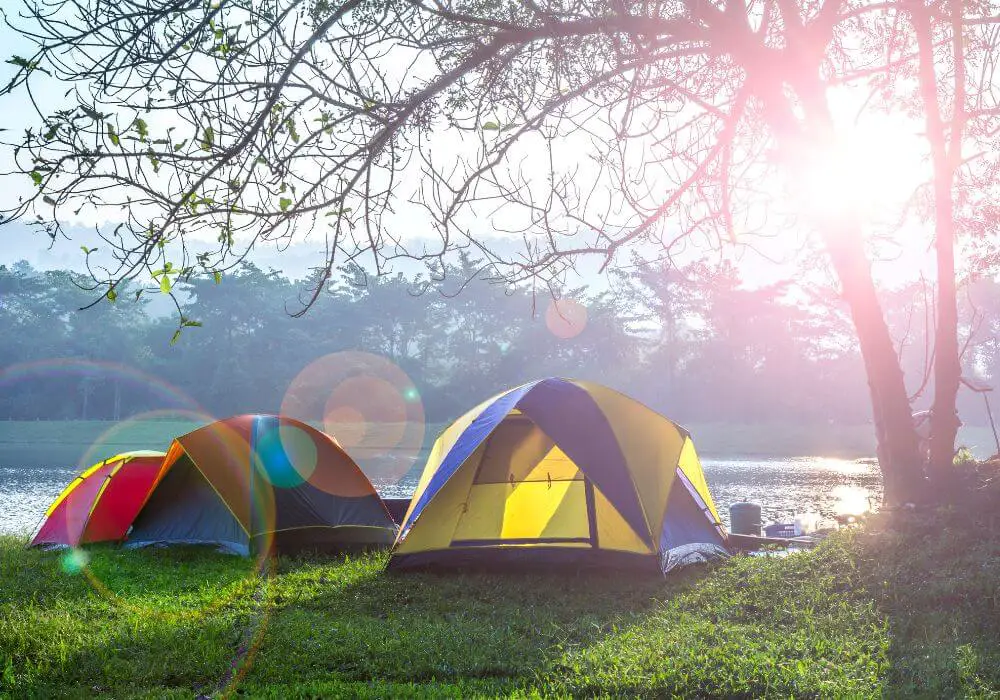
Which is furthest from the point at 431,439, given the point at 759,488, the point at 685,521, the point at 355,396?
the point at 685,521

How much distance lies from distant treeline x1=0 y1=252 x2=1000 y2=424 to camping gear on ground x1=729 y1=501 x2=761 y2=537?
35.0 m

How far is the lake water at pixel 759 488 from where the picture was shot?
1486cm

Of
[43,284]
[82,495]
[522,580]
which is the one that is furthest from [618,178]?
[43,284]

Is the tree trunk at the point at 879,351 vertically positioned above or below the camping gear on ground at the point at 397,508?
above

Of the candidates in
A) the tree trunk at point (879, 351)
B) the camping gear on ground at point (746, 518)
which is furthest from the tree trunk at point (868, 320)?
the camping gear on ground at point (746, 518)

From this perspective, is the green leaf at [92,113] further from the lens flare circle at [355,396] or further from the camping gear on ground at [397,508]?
the lens flare circle at [355,396]

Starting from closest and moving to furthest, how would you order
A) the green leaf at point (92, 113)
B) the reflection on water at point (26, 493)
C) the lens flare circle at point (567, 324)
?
the green leaf at point (92, 113)
the reflection on water at point (26, 493)
the lens flare circle at point (567, 324)

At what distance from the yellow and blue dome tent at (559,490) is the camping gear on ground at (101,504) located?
3.44 metres

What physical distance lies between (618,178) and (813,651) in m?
3.37

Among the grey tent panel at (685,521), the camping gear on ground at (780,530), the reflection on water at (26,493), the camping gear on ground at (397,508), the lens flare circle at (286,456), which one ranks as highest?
the lens flare circle at (286,456)

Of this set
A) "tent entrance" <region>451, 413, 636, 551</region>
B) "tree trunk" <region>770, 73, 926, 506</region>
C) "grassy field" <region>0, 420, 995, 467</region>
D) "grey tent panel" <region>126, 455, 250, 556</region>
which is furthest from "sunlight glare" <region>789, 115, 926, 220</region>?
"grassy field" <region>0, 420, 995, 467</region>

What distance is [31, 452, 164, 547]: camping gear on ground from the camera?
8977 millimetres

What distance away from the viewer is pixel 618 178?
241 inches

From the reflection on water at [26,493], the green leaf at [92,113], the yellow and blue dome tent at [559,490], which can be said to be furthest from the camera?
the reflection on water at [26,493]
